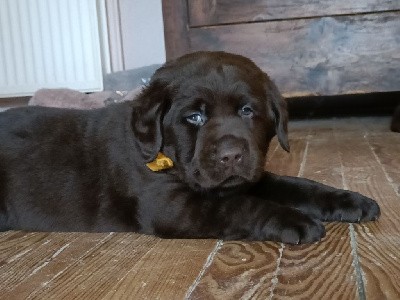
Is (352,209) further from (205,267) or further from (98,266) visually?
(98,266)

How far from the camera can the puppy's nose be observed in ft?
5.27

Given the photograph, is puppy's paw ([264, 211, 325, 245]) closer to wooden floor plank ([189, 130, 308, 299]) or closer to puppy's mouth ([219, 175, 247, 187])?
wooden floor plank ([189, 130, 308, 299])

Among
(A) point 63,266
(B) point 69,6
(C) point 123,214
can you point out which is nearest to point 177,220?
(C) point 123,214

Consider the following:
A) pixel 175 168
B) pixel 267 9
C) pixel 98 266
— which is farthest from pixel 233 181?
pixel 267 9

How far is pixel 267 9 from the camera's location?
3.65 m

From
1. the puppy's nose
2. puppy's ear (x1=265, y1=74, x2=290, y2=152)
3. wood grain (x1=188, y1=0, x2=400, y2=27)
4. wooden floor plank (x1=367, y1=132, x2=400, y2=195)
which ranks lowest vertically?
wooden floor plank (x1=367, y1=132, x2=400, y2=195)

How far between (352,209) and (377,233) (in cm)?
13

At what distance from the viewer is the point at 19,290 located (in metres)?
1.32

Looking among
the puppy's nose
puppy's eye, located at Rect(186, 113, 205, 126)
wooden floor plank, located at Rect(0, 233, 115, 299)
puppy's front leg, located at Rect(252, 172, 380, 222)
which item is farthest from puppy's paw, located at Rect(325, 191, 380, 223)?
wooden floor plank, located at Rect(0, 233, 115, 299)

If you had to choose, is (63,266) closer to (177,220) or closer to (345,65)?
(177,220)

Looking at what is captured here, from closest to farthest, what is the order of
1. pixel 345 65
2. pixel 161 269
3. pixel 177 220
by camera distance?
pixel 161 269 → pixel 177 220 → pixel 345 65

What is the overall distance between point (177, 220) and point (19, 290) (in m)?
0.48

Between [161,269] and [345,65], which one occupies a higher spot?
[345,65]

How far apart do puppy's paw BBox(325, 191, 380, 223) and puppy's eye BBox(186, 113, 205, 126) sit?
1.37ft
